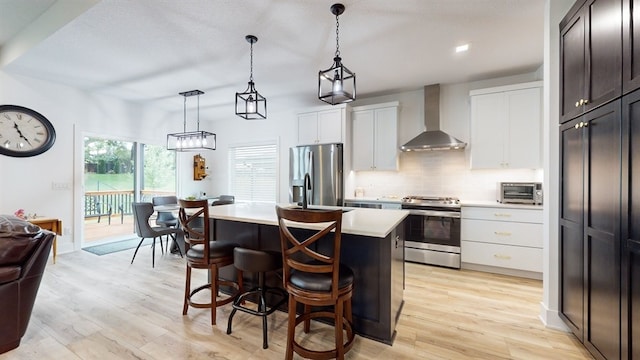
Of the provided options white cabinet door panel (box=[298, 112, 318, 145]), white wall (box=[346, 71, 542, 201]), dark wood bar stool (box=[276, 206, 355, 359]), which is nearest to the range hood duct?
white wall (box=[346, 71, 542, 201])

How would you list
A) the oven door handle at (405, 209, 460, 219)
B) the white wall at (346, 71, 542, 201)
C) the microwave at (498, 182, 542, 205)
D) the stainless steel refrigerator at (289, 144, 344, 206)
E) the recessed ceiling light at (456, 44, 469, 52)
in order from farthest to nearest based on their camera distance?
1. the stainless steel refrigerator at (289, 144, 344, 206)
2. the white wall at (346, 71, 542, 201)
3. the oven door handle at (405, 209, 460, 219)
4. the microwave at (498, 182, 542, 205)
5. the recessed ceiling light at (456, 44, 469, 52)

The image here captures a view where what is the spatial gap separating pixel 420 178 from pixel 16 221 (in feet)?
15.5

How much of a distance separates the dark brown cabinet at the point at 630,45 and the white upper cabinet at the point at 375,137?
2.92 metres

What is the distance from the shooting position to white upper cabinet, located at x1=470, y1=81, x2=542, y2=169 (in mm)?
3492

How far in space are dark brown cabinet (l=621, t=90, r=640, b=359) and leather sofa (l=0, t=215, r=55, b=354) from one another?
147 inches

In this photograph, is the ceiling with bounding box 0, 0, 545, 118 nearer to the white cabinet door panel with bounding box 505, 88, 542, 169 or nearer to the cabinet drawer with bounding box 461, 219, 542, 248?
the white cabinet door panel with bounding box 505, 88, 542, 169

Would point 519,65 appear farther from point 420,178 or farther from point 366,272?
point 366,272

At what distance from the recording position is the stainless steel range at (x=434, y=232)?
3621 millimetres

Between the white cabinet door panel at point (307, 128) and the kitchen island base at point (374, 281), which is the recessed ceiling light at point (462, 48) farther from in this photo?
the white cabinet door panel at point (307, 128)

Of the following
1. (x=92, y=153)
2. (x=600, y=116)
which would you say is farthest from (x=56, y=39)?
(x=600, y=116)

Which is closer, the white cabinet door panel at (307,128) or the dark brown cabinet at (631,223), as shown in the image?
the dark brown cabinet at (631,223)

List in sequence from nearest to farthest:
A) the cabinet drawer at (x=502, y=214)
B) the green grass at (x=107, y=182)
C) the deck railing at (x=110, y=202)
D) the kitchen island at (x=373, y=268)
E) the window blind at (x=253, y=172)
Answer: the kitchen island at (x=373, y=268) < the cabinet drawer at (x=502, y=214) < the green grass at (x=107, y=182) < the deck railing at (x=110, y=202) < the window blind at (x=253, y=172)

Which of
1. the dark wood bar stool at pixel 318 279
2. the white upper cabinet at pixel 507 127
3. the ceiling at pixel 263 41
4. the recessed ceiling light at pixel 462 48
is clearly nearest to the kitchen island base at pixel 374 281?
the dark wood bar stool at pixel 318 279

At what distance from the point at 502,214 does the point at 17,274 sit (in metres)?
4.70
